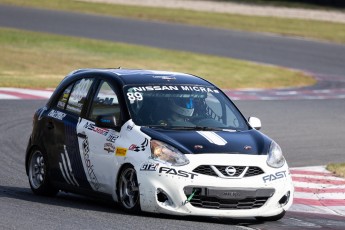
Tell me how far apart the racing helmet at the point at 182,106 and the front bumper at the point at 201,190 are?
1011mm

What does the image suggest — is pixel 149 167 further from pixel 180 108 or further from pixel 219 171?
pixel 180 108

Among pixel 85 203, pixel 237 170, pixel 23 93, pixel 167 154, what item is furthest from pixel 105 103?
pixel 23 93

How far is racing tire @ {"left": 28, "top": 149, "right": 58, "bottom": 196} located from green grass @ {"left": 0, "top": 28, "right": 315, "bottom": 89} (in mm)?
11544

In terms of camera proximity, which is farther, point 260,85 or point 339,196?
point 260,85

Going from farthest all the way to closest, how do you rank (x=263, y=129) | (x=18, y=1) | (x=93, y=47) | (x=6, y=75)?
(x=18, y=1)
(x=93, y=47)
(x=6, y=75)
(x=263, y=129)

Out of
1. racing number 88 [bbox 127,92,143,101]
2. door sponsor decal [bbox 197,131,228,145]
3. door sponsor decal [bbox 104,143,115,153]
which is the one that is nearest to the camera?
door sponsor decal [bbox 197,131,228,145]

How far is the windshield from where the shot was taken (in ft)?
34.2

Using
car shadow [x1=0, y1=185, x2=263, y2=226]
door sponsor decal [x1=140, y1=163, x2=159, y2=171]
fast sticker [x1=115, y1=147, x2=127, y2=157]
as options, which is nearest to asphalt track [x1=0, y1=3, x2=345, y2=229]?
car shadow [x1=0, y1=185, x2=263, y2=226]

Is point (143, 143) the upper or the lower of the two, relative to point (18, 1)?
upper

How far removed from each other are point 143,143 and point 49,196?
179 centimetres

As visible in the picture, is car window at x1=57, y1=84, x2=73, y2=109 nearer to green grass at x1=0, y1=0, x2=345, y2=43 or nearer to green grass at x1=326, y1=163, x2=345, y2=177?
green grass at x1=326, y1=163, x2=345, y2=177

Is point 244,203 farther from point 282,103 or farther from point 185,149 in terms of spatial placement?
point 282,103

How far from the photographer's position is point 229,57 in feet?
109

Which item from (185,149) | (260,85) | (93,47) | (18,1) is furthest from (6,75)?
(18,1)
